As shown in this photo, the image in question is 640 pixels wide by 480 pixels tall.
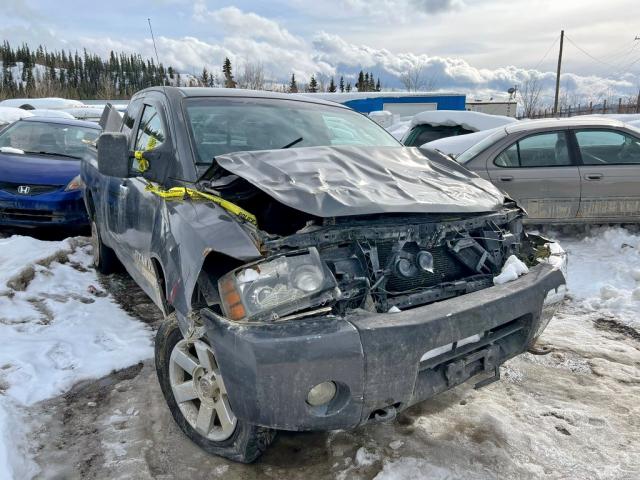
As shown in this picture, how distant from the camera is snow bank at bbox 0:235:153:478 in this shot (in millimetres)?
2873

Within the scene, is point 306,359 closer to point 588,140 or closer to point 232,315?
point 232,315

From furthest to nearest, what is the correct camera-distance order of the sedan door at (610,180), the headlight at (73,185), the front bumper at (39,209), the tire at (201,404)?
the headlight at (73,185) < the front bumper at (39,209) < the sedan door at (610,180) < the tire at (201,404)

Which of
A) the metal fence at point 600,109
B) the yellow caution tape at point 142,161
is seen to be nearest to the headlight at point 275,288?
the yellow caution tape at point 142,161

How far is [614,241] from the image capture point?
6012 mm

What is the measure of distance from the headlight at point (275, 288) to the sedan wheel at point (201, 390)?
30 centimetres

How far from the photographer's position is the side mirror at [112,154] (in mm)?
3166

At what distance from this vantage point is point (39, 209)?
6191 mm

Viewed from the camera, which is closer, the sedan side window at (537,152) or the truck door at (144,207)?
the truck door at (144,207)

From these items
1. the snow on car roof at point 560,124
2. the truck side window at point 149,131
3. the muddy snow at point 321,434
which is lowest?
the muddy snow at point 321,434

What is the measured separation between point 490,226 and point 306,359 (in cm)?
146

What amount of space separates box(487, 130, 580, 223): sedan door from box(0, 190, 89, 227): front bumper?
5.22m

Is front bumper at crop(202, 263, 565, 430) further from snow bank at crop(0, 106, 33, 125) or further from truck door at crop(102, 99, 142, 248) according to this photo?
snow bank at crop(0, 106, 33, 125)

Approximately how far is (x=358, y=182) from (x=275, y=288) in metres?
0.86

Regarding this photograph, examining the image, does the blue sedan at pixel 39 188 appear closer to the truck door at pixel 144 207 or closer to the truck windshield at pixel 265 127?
the truck door at pixel 144 207
